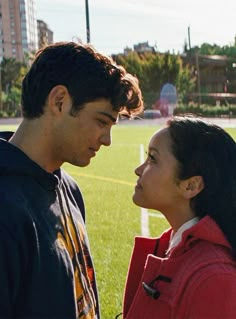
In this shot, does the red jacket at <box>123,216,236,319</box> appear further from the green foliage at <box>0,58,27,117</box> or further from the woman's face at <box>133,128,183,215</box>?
the green foliage at <box>0,58,27,117</box>

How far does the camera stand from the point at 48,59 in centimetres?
205

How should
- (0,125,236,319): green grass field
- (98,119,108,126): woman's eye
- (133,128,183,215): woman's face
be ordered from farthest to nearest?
(0,125,236,319): green grass field
(133,128,183,215): woman's face
(98,119,108,126): woman's eye

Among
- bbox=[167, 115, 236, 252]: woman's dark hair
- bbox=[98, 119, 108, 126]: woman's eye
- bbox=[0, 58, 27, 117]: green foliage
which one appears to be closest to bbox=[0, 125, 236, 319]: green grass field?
bbox=[167, 115, 236, 252]: woman's dark hair

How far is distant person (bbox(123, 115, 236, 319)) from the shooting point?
1916 millimetres

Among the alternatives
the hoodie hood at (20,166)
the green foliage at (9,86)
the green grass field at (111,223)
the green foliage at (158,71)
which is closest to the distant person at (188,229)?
the hoodie hood at (20,166)

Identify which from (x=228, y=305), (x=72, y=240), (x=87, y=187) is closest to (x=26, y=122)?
(x=72, y=240)

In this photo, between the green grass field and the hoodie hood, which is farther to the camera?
the green grass field

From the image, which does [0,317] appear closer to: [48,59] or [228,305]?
[228,305]

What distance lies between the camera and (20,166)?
6.21 ft

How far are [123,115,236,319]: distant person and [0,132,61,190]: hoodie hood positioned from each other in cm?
44

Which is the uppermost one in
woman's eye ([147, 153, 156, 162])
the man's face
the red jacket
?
the man's face

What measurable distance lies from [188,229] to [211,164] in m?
0.26

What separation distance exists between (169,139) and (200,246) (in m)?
0.44

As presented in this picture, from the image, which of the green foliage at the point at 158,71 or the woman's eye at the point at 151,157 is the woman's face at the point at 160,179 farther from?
the green foliage at the point at 158,71
